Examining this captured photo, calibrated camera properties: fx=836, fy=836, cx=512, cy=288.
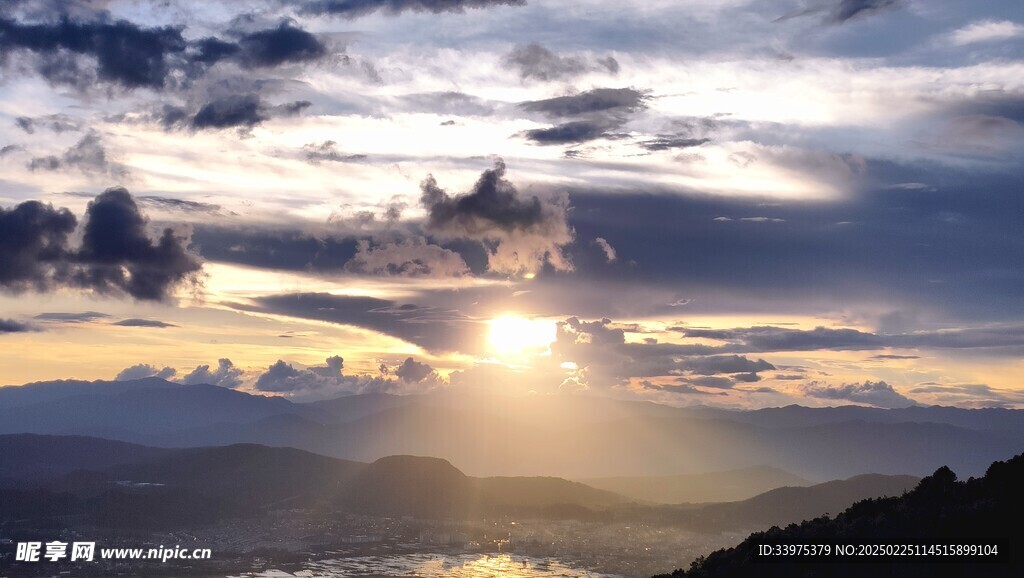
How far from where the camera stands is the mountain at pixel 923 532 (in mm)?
147125

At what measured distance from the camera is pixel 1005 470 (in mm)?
170375

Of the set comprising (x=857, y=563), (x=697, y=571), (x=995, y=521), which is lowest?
(x=697, y=571)

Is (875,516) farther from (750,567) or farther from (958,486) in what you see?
(750,567)

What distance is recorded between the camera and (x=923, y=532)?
547ft

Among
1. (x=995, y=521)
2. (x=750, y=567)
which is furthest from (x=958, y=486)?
(x=750, y=567)

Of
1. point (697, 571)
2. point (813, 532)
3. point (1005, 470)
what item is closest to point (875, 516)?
point (813, 532)

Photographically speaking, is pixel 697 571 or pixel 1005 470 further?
pixel 697 571

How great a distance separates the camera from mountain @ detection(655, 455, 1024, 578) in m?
147

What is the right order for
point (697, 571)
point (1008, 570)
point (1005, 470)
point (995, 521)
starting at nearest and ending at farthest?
point (1008, 570) → point (995, 521) → point (1005, 470) → point (697, 571)

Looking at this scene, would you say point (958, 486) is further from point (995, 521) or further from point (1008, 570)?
point (1008, 570)

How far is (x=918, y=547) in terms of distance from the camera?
155625mm

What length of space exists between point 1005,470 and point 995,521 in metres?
19.5

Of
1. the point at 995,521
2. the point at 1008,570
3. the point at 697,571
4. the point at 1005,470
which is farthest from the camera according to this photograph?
the point at 697,571

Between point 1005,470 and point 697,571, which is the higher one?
point 1005,470
